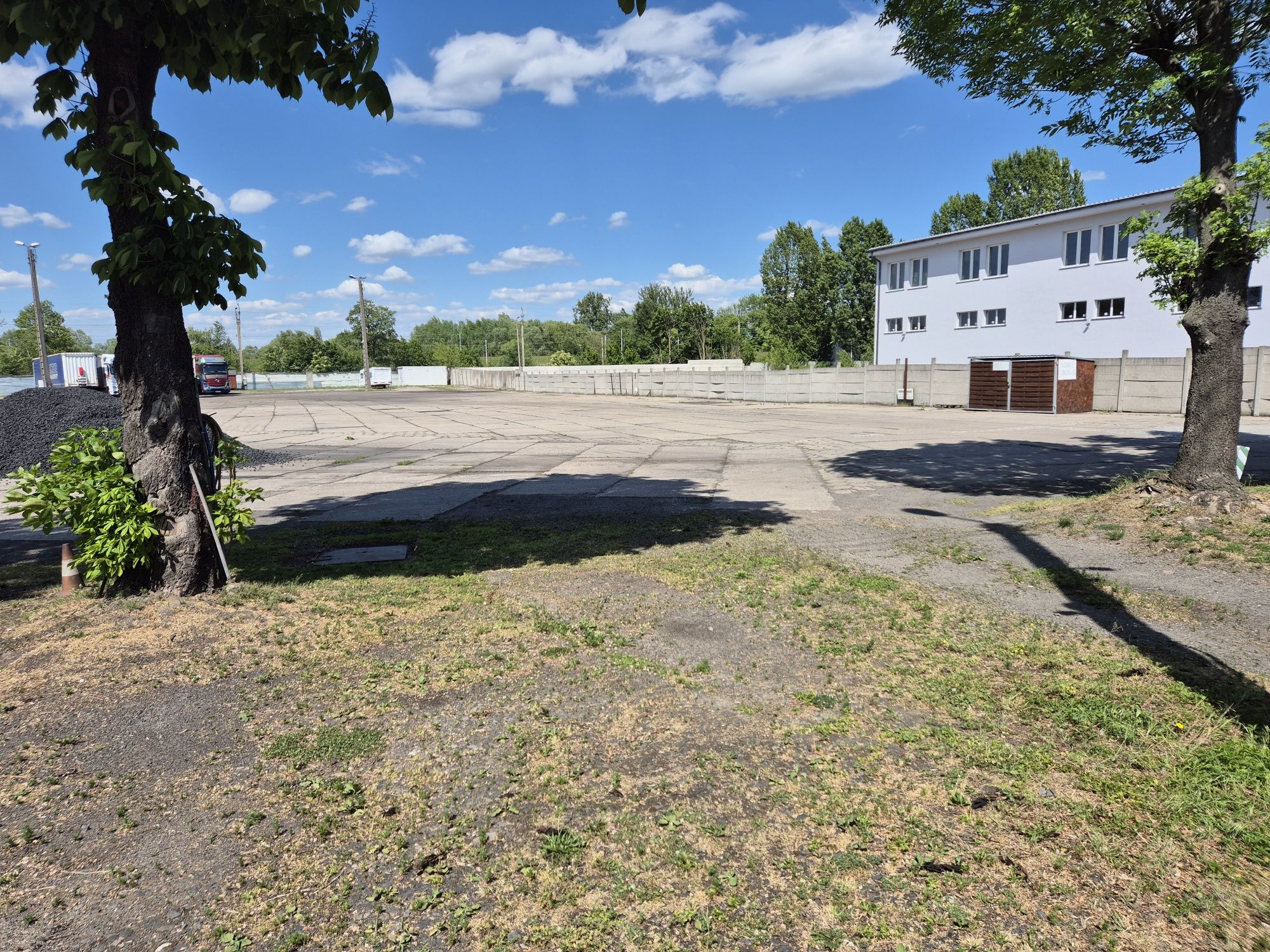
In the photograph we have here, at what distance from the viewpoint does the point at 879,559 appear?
7164 millimetres

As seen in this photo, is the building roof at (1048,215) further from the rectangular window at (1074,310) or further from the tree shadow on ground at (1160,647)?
the tree shadow on ground at (1160,647)

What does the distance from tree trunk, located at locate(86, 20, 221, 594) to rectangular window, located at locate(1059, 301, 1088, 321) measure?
36.4m

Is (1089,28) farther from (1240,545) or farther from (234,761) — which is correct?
(234,761)

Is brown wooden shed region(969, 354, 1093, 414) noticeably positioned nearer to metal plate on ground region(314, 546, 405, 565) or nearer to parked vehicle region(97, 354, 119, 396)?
metal plate on ground region(314, 546, 405, 565)

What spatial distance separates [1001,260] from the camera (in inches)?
1432

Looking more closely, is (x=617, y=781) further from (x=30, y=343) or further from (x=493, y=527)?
(x=30, y=343)

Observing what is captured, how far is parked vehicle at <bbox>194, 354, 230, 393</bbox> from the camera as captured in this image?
Answer: 5772 centimetres

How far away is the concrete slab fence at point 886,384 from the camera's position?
25.6 meters

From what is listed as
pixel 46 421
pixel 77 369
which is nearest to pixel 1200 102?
pixel 46 421

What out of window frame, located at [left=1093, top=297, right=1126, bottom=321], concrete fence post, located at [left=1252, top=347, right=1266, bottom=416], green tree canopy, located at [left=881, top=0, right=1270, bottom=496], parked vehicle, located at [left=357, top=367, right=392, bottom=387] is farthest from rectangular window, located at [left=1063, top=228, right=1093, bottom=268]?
parked vehicle, located at [left=357, top=367, right=392, bottom=387]

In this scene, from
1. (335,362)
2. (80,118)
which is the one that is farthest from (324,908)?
(335,362)

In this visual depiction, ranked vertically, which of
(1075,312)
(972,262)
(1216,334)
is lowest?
(1216,334)

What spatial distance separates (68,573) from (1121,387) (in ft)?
102

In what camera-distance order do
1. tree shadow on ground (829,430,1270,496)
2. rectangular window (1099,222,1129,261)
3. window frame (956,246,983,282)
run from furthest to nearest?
window frame (956,246,983,282) < rectangular window (1099,222,1129,261) < tree shadow on ground (829,430,1270,496)
